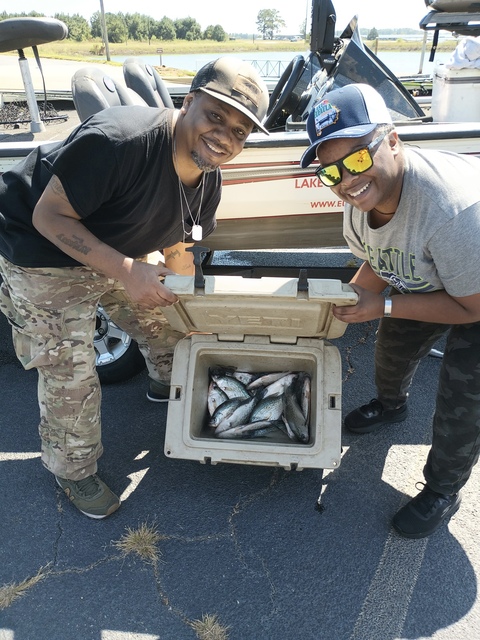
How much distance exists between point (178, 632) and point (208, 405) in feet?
3.35

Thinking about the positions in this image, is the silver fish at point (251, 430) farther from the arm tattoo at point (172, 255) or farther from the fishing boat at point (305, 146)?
the fishing boat at point (305, 146)

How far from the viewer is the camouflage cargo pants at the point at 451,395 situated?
196 cm

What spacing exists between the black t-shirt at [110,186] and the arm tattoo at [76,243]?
0.30ft

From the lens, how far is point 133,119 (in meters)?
1.82

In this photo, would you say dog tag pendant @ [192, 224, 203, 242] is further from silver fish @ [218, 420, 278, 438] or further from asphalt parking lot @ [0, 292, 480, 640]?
asphalt parking lot @ [0, 292, 480, 640]

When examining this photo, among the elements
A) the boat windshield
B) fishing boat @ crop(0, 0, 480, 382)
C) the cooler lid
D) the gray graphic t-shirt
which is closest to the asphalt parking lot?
the cooler lid

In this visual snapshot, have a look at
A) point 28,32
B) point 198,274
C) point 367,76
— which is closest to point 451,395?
point 198,274

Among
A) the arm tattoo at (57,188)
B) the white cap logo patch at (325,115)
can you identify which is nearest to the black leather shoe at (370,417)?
the white cap logo patch at (325,115)

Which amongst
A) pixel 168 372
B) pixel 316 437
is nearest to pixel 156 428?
pixel 168 372

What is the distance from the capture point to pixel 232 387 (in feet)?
8.41

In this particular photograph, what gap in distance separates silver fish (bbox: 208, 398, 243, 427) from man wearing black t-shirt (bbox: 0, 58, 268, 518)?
0.58 meters

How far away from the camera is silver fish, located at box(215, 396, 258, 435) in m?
2.47

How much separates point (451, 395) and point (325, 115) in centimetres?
123

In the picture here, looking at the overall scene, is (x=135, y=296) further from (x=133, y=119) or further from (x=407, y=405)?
(x=407, y=405)
